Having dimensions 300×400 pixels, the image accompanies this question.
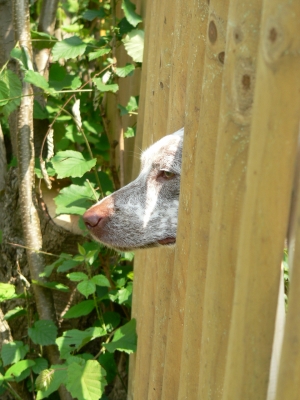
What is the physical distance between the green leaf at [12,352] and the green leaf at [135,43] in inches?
69.8

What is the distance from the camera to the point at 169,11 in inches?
92.0

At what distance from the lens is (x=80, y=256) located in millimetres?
3055

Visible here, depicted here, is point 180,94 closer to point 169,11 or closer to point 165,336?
point 169,11

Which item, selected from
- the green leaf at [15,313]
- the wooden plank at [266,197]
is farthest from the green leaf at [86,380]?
the wooden plank at [266,197]

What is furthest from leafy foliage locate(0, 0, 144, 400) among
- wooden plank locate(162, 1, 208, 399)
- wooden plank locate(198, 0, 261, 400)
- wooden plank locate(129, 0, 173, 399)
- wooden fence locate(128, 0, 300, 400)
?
wooden plank locate(198, 0, 261, 400)

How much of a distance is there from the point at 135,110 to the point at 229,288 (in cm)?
216

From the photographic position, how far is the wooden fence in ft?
3.93

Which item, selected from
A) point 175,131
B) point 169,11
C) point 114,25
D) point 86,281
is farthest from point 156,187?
point 114,25

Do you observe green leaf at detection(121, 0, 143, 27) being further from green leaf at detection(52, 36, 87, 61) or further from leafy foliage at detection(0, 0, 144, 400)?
green leaf at detection(52, 36, 87, 61)

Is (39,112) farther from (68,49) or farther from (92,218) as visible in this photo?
(92,218)

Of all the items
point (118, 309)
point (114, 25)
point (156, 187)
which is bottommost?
point (118, 309)

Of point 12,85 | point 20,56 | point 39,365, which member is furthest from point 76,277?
point 20,56

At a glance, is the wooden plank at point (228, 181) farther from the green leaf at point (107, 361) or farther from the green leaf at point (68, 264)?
the green leaf at point (107, 361)

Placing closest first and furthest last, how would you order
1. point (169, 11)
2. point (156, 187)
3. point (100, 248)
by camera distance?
point (169, 11)
point (156, 187)
point (100, 248)
